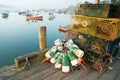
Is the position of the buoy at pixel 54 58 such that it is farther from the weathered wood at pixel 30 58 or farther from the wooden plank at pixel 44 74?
the weathered wood at pixel 30 58

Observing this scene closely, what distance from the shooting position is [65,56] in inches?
201

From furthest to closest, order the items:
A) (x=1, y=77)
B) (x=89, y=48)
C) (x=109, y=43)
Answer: (x=89, y=48), (x=109, y=43), (x=1, y=77)

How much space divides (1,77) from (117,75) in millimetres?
4073

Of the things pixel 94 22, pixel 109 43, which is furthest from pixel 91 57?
pixel 94 22

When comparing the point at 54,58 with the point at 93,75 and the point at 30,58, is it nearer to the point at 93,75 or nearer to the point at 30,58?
the point at 30,58

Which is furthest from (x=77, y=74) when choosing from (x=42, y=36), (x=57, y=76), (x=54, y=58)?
(x=42, y=36)

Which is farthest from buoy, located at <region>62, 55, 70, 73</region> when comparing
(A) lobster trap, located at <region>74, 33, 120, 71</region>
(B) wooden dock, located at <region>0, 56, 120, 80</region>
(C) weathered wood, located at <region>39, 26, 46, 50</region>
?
(C) weathered wood, located at <region>39, 26, 46, 50</region>

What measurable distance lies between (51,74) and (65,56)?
841mm

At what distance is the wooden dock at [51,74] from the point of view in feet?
15.2

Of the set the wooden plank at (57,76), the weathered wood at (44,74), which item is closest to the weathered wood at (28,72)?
the weathered wood at (44,74)

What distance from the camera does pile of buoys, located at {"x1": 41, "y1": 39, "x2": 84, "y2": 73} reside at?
496 centimetres

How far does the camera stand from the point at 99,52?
5.32 metres

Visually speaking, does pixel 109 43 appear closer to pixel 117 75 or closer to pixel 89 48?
pixel 89 48

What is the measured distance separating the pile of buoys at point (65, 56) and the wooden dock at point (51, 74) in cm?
26
